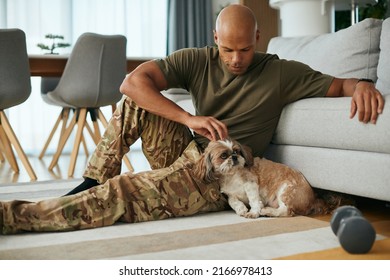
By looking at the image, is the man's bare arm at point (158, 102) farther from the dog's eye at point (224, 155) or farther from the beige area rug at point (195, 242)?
the beige area rug at point (195, 242)

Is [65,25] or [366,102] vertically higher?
[65,25]

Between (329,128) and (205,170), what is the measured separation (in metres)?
0.51

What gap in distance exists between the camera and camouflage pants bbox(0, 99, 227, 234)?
2.05 metres

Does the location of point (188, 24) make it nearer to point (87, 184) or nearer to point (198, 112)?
point (198, 112)

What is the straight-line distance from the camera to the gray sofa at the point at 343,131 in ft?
6.86

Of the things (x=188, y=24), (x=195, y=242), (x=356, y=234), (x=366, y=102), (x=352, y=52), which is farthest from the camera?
(x=188, y=24)

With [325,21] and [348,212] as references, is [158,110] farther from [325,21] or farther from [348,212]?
[325,21]

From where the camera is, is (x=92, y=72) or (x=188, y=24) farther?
(x=188, y=24)

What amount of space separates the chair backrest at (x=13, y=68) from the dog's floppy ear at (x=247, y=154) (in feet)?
6.44

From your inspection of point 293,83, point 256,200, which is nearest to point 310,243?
point 256,200

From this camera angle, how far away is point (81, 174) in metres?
4.05

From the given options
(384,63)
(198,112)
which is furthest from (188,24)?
(198,112)

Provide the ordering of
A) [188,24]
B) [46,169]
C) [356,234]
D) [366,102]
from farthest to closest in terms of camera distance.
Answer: [188,24] < [46,169] < [366,102] < [356,234]

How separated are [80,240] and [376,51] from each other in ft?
5.76
